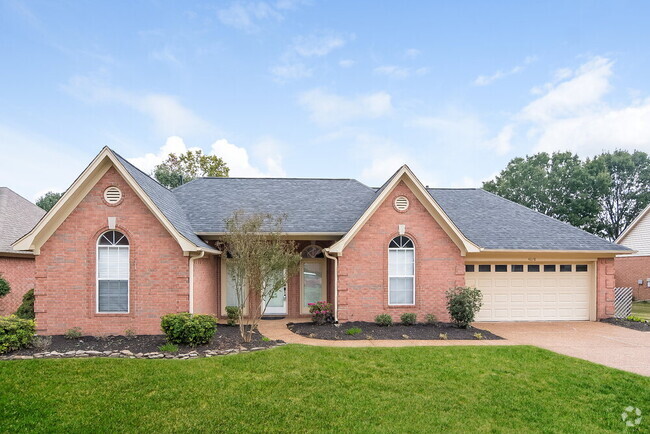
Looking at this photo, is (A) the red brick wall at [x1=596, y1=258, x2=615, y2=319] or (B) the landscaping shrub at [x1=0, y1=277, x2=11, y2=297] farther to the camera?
(B) the landscaping shrub at [x1=0, y1=277, x2=11, y2=297]

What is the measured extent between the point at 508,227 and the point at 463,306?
17.8 ft

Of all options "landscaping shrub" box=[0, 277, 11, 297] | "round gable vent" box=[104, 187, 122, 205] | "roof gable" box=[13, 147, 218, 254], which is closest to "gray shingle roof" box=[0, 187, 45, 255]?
"landscaping shrub" box=[0, 277, 11, 297]

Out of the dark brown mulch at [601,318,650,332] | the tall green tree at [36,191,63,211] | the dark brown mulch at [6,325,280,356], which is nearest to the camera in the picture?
the dark brown mulch at [6,325,280,356]

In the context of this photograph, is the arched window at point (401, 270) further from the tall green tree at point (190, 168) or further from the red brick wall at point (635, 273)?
the tall green tree at point (190, 168)

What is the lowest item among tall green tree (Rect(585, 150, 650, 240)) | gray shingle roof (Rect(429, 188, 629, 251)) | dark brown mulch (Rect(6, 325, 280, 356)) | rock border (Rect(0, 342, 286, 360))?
dark brown mulch (Rect(6, 325, 280, 356))

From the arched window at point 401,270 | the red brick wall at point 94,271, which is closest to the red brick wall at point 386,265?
the arched window at point 401,270

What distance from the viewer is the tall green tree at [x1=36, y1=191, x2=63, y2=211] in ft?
164

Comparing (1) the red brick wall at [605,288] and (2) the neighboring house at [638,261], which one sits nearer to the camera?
(1) the red brick wall at [605,288]

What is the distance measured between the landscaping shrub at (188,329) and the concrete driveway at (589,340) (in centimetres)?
938

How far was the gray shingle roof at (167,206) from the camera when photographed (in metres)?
11.9

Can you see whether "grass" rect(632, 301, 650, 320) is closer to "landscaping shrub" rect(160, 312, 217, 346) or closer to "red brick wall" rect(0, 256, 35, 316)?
"landscaping shrub" rect(160, 312, 217, 346)

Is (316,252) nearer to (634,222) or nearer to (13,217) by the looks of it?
(13,217)

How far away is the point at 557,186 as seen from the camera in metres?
38.7

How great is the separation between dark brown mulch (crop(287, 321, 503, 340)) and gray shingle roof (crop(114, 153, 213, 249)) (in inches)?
187
